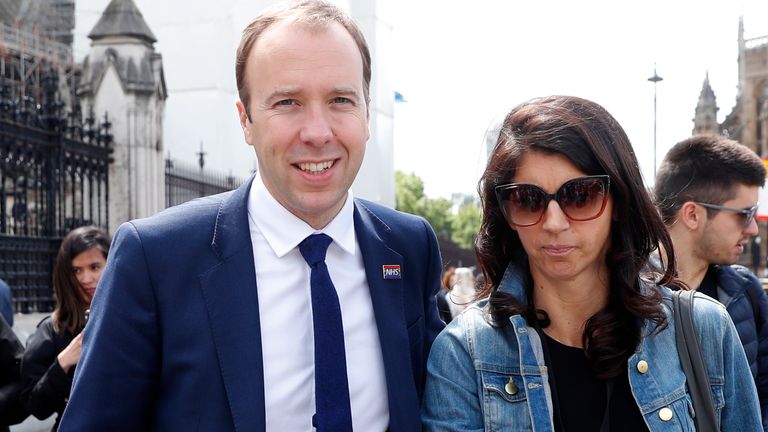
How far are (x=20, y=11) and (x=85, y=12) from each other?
5219mm

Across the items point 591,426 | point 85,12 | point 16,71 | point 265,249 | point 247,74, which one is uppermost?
point 85,12

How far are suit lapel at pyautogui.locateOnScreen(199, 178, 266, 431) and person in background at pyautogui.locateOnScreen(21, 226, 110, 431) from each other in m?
1.76

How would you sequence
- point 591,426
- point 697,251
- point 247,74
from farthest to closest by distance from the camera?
point 697,251
point 247,74
point 591,426

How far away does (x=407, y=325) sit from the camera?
2842mm

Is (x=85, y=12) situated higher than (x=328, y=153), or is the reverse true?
(x=85, y=12)

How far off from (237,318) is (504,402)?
819mm

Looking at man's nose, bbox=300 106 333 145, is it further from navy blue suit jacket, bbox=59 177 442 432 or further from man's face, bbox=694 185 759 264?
man's face, bbox=694 185 759 264

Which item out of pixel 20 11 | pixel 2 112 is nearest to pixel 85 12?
pixel 20 11

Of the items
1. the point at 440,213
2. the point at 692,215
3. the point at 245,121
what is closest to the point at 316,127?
the point at 245,121

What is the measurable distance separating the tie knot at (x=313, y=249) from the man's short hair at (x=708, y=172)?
2162mm

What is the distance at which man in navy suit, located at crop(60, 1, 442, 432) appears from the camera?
242 cm

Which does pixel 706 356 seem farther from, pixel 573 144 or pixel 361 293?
pixel 361 293

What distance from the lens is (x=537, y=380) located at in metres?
2.47

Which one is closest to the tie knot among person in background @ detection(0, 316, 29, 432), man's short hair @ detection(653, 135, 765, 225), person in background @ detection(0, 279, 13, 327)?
man's short hair @ detection(653, 135, 765, 225)
